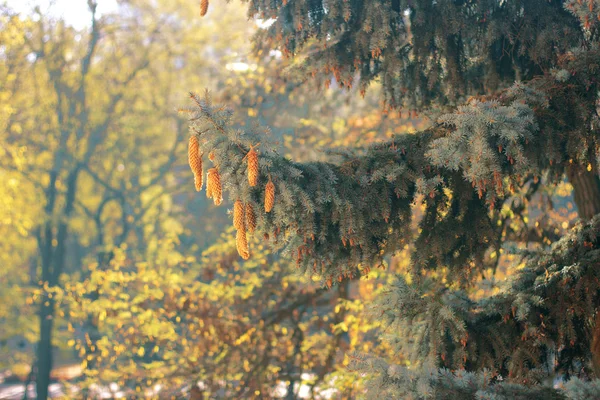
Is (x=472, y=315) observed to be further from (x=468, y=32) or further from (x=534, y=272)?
(x=468, y=32)

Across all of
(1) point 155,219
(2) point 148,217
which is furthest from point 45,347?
(2) point 148,217

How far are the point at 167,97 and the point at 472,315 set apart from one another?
667 inches

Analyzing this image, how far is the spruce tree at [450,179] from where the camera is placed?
3.45 metres

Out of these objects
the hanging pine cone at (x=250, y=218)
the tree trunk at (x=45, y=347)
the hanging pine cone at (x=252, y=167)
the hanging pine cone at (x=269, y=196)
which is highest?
the hanging pine cone at (x=252, y=167)

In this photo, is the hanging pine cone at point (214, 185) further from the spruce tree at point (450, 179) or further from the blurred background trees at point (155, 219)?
the blurred background trees at point (155, 219)

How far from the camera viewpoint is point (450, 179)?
4.28 metres

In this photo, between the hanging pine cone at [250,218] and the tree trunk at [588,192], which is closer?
the hanging pine cone at [250,218]

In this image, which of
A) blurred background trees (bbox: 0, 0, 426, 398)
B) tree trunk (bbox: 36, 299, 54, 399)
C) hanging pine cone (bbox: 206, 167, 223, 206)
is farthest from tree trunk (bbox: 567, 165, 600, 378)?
tree trunk (bbox: 36, 299, 54, 399)

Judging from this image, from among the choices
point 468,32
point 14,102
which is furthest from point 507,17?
point 14,102

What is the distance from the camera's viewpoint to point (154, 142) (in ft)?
68.9

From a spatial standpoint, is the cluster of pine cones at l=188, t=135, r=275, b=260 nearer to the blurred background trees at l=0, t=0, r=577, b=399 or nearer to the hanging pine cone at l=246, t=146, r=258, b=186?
the hanging pine cone at l=246, t=146, r=258, b=186

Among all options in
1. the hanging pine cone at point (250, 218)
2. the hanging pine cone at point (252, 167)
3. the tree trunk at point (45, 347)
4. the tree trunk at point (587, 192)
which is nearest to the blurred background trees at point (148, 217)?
the tree trunk at point (45, 347)

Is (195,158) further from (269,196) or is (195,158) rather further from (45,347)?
(45,347)

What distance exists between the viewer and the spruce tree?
11.3ft
